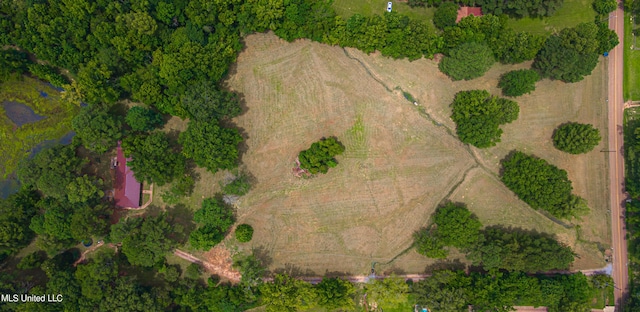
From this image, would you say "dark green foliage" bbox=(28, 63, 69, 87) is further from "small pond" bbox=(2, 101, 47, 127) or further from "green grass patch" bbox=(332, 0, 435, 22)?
"green grass patch" bbox=(332, 0, 435, 22)

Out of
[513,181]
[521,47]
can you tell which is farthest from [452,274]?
[521,47]

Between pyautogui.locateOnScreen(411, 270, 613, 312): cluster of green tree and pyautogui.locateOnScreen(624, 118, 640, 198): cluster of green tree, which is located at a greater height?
pyautogui.locateOnScreen(624, 118, 640, 198): cluster of green tree

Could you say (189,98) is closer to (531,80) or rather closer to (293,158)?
(293,158)

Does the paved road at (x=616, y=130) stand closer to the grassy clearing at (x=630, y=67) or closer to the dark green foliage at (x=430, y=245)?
the grassy clearing at (x=630, y=67)

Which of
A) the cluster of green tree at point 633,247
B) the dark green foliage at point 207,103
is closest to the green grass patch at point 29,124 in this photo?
the dark green foliage at point 207,103

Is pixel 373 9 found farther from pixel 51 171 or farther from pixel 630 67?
pixel 51 171

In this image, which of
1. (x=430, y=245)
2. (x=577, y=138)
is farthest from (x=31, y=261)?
(x=577, y=138)

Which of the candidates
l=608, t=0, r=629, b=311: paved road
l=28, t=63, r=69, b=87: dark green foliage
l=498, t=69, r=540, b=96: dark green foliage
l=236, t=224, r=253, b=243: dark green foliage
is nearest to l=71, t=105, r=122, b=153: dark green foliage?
l=28, t=63, r=69, b=87: dark green foliage
